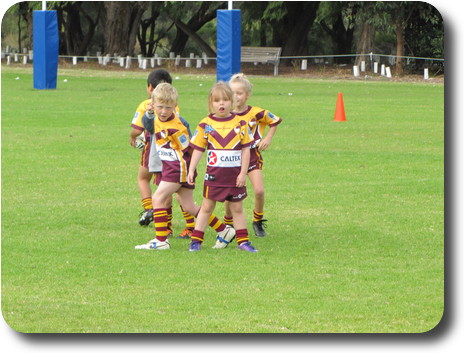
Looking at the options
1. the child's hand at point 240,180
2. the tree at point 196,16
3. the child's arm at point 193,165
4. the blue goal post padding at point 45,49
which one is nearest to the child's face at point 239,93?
the child's arm at point 193,165

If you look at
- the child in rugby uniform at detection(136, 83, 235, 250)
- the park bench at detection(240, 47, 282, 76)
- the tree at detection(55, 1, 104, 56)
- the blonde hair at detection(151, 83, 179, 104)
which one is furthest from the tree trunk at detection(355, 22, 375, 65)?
the blonde hair at detection(151, 83, 179, 104)

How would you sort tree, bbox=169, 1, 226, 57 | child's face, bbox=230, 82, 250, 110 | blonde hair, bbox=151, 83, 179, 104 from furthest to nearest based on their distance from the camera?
tree, bbox=169, 1, 226, 57 < child's face, bbox=230, 82, 250, 110 < blonde hair, bbox=151, 83, 179, 104

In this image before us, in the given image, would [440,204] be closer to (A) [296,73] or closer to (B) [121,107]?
(B) [121,107]

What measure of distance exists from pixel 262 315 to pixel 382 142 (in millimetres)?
10583

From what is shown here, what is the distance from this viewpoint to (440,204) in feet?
35.3

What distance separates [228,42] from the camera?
29031 mm

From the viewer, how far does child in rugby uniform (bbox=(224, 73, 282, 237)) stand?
28.6 feet

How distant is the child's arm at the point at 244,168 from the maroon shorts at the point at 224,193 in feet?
0.21

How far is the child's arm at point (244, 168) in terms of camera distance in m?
8.26

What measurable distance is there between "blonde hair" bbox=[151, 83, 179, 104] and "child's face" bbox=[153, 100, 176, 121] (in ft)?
0.07

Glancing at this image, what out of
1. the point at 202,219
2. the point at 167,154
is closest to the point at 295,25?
the point at 167,154

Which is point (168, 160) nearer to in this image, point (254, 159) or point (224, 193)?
point (224, 193)

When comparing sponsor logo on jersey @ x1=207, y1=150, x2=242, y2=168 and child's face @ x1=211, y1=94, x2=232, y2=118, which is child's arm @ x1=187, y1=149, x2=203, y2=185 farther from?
child's face @ x1=211, y1=94, x2=232, y2=118

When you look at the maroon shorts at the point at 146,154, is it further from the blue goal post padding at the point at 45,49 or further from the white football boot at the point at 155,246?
the blue goal post padding at the point at 45,49
